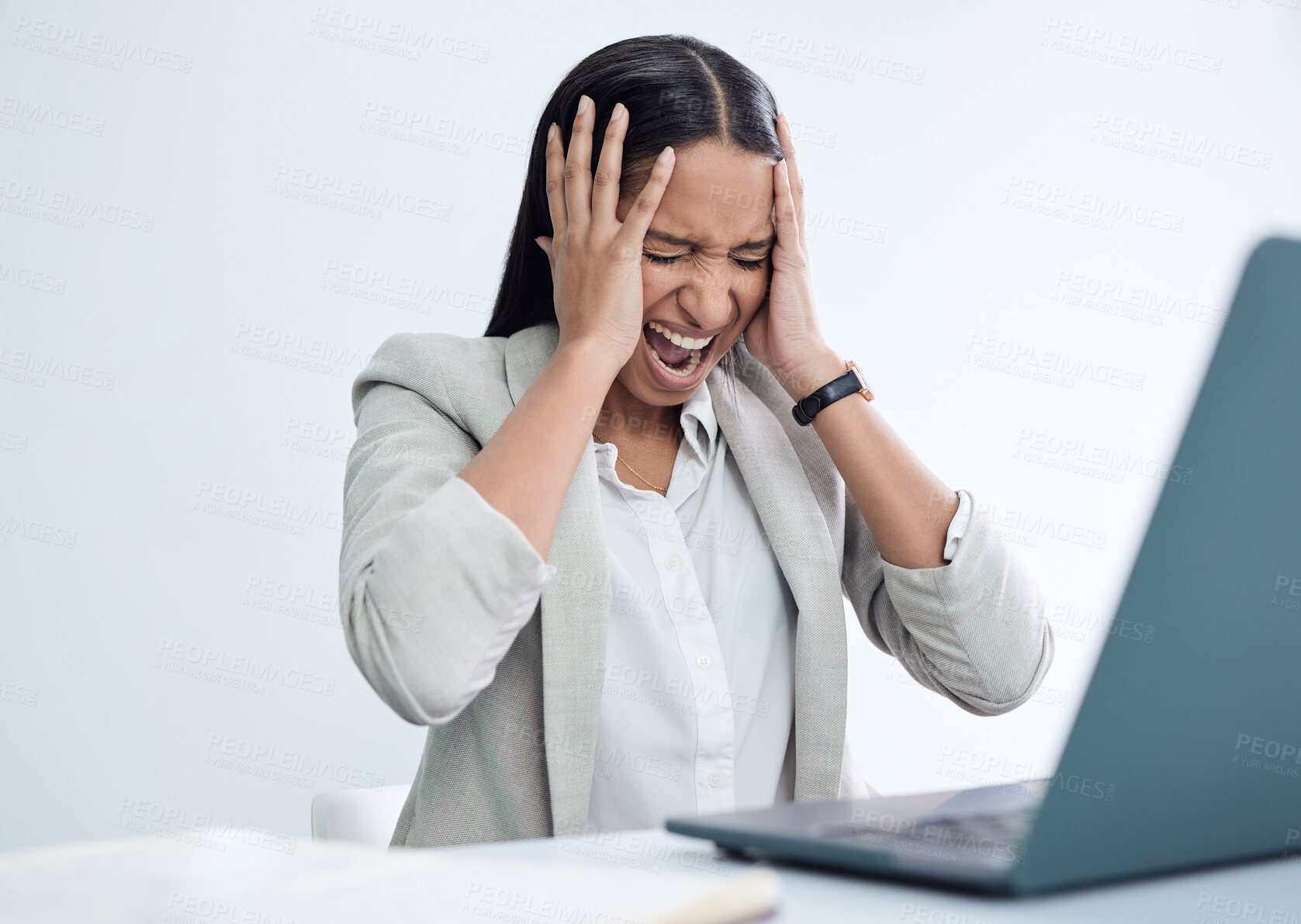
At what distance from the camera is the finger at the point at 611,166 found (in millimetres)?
1294

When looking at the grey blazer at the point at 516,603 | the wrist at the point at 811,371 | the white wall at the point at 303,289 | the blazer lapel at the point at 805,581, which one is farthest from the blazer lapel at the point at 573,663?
the white wall at the point at 303,289

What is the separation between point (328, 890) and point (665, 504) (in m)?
0.92

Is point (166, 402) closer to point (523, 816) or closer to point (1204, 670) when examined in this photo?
point (523, 816)

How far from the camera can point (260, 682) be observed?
256cm

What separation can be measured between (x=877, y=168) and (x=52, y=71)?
216cm

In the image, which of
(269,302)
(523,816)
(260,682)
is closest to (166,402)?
(269,302)

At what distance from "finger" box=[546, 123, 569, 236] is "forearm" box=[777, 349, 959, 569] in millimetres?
371

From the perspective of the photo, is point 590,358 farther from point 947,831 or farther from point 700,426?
point 947,831

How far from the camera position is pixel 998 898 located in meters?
0.49

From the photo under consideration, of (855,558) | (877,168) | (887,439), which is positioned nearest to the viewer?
(887,439)

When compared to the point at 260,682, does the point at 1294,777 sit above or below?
above

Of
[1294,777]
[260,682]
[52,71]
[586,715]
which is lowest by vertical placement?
[260,682]

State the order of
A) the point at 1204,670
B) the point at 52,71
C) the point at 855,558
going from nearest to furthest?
the point at 1204,670 → the point at 855,558 → the point at 52,71

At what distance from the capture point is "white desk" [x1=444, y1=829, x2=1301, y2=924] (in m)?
0.47
